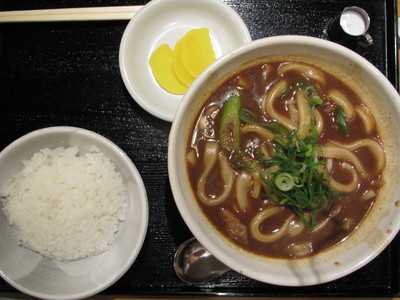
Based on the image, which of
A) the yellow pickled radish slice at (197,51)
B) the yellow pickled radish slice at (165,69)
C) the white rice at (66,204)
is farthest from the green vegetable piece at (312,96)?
the white rice at (66,204)

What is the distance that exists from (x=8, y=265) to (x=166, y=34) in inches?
59.6

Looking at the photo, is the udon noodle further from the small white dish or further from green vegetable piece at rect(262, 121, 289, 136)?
the small white dish

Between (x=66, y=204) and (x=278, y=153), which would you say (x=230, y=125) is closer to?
(x=278, y=153)

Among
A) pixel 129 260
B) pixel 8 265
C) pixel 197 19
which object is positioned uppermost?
pixel 197 19

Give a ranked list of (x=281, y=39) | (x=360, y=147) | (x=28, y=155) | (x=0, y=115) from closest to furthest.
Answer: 1. (x=281, y=39)
2. (x=360, y=147)
3. (x=28, y=155)
4. (x=0, y=115)

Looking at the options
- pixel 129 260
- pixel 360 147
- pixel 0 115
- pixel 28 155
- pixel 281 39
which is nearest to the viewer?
pixel 281 39

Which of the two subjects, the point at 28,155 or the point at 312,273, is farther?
the point at 28,155

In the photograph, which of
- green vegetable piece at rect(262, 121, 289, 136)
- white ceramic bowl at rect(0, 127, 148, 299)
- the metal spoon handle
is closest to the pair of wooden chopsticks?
white ceramic bowl at rect(0, 127, 148, 299)

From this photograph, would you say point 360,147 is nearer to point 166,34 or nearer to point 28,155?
point 166,34

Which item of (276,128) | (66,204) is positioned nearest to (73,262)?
(66,204)

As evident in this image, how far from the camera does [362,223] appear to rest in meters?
2.19

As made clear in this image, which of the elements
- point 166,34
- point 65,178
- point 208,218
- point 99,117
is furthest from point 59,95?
point 208,218

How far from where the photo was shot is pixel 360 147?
2.20 metres

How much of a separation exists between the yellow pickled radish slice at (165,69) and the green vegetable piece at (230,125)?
619mm
